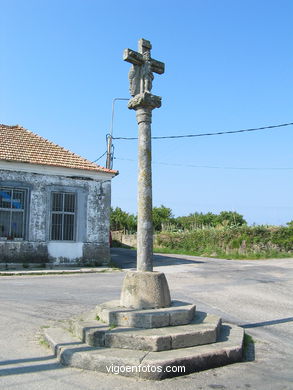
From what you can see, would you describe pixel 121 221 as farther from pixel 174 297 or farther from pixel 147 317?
pixel 147 317

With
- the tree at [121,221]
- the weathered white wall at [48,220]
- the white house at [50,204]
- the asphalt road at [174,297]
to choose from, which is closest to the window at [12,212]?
the white house at [50,204]

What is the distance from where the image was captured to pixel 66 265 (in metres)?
16.8

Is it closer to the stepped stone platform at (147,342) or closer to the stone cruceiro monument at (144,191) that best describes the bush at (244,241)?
the stone cruceiro monument at (144,191)

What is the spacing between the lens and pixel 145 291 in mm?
5809

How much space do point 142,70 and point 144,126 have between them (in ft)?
3.23

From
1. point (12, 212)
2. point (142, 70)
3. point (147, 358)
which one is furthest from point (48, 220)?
point (147, 358)

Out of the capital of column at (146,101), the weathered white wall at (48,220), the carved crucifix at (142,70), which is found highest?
the carved crucifix at (142,70)

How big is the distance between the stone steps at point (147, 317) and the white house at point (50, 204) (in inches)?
440

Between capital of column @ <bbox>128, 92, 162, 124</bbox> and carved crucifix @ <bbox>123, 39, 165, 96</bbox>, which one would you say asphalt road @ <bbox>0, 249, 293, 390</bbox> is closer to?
capital of column @ <bbox>128, 92, 162, 124</bbox>

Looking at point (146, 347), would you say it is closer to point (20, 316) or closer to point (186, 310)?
point (186, 310)

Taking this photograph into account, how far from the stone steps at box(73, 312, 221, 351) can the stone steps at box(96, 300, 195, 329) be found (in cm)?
9

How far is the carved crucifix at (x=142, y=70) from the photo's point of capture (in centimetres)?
664

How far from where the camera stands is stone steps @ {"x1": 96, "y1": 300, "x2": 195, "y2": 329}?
5.28 metres

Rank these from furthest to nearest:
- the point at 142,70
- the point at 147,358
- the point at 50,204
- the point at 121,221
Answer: the point at 121,221, the point at 50,204, the point at 142,70, the point at 147,358
